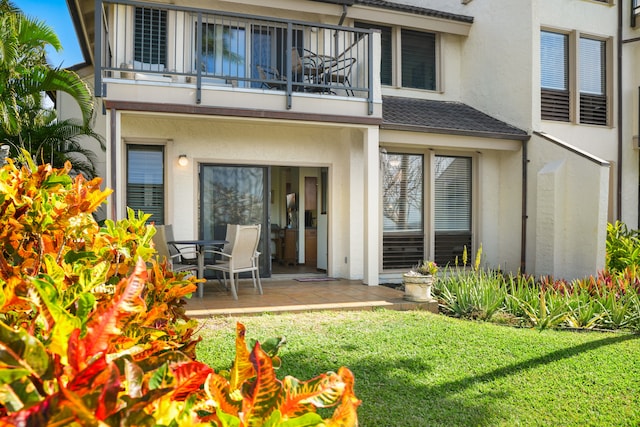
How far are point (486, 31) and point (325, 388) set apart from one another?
12949 millimetres

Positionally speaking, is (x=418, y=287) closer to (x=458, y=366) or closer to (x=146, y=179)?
(x=458, y=366)

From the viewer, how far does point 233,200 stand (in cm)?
1028

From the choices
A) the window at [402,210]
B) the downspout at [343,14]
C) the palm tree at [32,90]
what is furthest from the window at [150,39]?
the window at [402,210]

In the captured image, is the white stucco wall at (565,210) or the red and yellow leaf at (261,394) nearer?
the red and yellow leaf at (261,394)

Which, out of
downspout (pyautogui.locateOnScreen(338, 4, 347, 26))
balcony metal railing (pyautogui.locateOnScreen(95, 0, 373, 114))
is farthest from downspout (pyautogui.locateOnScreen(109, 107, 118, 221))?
downspout (pyautogui.locateOnScreen(338, 4, 347, 26))

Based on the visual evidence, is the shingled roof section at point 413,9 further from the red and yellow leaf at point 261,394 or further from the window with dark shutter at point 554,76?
the red and yellow leaf at point 261,394

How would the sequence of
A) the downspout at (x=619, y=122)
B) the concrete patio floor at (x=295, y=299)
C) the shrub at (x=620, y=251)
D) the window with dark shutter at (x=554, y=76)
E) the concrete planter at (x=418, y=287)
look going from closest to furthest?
the concrete patio floor at (x=295, y=299), the concrete planter at (x=418, y=287), the shrub at (x=620, y=251), the window with dark shutter at (x=554, y=76), the downspout at (x=619, y=122)

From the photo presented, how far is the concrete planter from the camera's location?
7770 mm

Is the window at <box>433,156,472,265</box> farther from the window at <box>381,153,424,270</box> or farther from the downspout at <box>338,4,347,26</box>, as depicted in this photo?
the downspout at <box>338,4,347,26</box>

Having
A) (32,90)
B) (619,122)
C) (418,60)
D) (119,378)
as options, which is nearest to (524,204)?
(619,122)

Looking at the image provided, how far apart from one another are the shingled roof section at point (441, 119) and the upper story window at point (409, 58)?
19.4 inches

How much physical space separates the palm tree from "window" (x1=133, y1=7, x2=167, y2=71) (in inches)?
49.4

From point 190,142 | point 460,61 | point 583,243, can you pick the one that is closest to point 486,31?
point 460,61

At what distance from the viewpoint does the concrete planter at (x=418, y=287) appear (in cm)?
777
